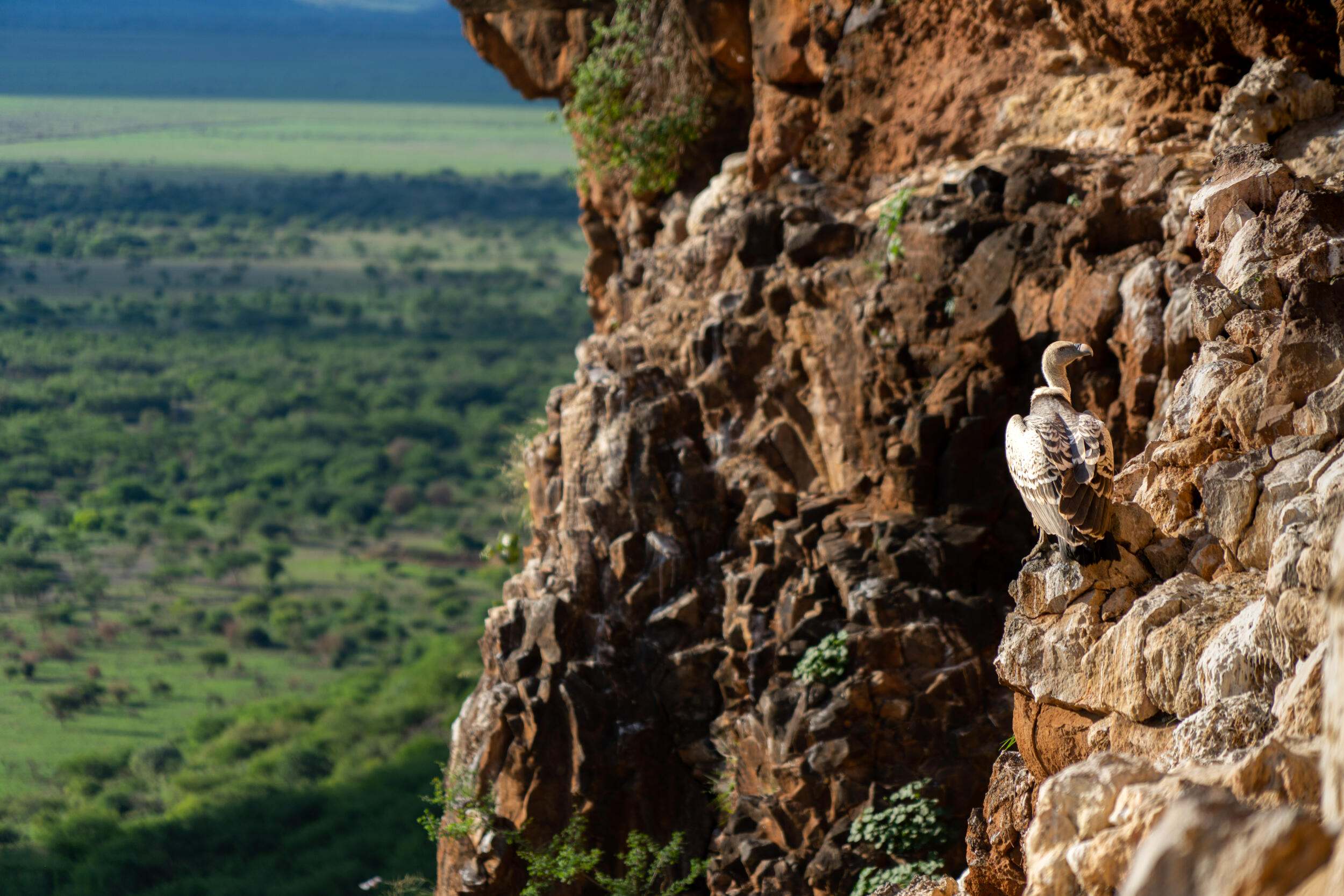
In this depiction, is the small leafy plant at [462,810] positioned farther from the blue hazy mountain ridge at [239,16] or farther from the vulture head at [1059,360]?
the blue hazy mountain ridge at [239,16]

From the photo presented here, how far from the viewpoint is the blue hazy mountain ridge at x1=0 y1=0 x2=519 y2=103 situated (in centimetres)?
7072

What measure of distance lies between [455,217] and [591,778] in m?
71.5

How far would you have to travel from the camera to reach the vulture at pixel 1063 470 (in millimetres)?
4828

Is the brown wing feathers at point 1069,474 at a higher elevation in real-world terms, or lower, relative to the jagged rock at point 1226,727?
higher

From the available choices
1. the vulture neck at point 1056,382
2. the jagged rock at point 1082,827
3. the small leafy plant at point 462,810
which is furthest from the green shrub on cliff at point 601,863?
the jagged rock at point 1082,827

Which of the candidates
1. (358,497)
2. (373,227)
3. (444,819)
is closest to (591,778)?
(444,819)

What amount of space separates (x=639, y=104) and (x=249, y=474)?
47.5m

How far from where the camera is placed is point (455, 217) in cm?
7775

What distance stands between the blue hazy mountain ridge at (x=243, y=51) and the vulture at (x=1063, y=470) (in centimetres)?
6546

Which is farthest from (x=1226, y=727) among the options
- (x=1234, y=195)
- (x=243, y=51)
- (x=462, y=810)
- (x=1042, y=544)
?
(x=243, y=51)

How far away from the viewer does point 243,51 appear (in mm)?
90500

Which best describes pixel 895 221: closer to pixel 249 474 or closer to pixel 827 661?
pixel 827 661

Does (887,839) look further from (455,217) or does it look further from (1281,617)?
(455,217)

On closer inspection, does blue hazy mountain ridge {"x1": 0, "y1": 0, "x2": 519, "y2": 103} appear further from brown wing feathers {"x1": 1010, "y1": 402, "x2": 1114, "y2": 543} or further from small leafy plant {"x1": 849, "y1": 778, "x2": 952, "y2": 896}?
brown wing feathers {"x1": 1010, "y1": 402, "x2": 1114, "y2": 543}
